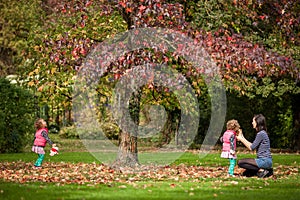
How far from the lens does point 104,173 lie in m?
12.8

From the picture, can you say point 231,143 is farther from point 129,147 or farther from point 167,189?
point 129,147

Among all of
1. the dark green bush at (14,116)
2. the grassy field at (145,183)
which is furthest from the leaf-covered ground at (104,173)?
the dark green bush at (14,116)

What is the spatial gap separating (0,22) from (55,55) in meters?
17.6

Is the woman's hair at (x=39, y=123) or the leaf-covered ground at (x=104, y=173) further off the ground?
the woman's hair at (x=39, y=123)

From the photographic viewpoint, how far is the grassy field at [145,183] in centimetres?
909

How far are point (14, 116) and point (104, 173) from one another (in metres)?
8.15

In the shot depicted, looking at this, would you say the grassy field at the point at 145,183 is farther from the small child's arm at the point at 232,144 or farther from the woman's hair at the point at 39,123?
the woman's hair at the point at 39,123

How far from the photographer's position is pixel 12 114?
20125 millimetres

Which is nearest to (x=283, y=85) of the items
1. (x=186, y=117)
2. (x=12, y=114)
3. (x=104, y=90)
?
(x=186, y=117)

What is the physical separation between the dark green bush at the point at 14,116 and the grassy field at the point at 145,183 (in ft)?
16.2

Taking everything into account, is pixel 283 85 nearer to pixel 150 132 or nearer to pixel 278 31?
pixel 278 31

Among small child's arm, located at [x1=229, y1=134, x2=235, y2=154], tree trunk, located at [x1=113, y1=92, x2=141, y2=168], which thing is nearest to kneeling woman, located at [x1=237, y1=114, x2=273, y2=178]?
small child's arm, located at [x1=229, y1=134, x2=235, y2=154]

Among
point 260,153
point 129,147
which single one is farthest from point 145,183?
point 129,147

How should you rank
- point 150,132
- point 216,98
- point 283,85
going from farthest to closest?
point 150,132 < point 216,98 < point 283,85
